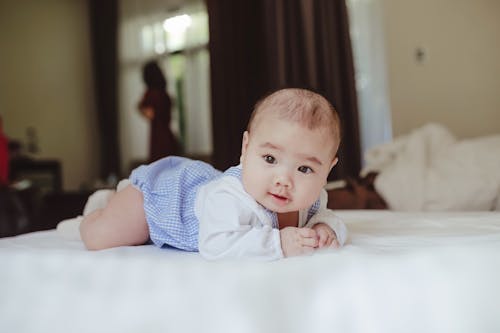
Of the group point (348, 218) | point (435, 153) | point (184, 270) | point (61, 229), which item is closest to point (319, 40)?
point (435, 153)

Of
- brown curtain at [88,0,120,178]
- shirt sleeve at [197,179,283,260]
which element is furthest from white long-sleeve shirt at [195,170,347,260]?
brown curtain at [88,0,120,178]

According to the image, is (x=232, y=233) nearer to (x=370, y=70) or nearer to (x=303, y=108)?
(x=303, y=108)

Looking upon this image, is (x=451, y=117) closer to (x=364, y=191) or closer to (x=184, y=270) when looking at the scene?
(x=364, y=191)

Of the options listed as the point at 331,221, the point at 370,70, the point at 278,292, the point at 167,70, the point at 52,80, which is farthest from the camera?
the point at 52,80

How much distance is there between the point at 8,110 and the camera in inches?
207

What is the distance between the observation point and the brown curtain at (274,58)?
2693mm

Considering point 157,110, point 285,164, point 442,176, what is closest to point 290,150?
point 285,164

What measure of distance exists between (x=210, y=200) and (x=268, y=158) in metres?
0.13

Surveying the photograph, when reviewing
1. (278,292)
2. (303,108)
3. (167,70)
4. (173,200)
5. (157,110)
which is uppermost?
(167,70)

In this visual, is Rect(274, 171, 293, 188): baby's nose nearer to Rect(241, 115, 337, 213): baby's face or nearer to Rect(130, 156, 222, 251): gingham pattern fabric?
Rect(241, 115, 337, 213): baby's face

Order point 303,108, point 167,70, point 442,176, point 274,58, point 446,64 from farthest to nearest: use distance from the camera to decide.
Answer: point 167,70
point 446,64
point 274,58
point 442,176
point 303,108

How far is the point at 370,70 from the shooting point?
3014 mm

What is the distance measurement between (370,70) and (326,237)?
2.22 metres

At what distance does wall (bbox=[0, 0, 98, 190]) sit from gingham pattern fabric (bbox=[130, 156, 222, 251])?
182 inches
